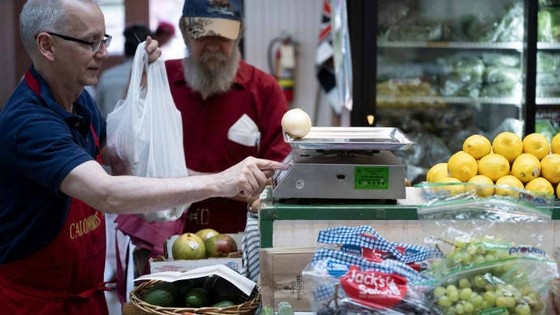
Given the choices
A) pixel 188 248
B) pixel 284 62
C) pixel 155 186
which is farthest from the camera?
pixel 284 62

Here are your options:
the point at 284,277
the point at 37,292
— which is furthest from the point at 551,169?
the point at 37,292

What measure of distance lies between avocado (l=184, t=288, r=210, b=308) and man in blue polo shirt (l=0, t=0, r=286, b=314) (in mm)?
254

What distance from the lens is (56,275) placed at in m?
2.58

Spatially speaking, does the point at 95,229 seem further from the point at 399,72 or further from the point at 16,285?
the point at 399,72

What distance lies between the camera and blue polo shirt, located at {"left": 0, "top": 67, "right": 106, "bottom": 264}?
7.61ft

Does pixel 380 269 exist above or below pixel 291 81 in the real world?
below

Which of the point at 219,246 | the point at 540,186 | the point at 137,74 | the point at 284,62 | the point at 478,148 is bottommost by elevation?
the point at 219,246

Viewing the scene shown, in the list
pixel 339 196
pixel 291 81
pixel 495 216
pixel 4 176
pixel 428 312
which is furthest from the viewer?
pixel 291 81

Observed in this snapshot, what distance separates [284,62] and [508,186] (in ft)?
12.5

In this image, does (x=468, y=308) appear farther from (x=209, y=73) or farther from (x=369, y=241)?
(x=209, y=73)

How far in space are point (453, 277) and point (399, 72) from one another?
146 inches

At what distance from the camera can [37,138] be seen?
2.33 meters

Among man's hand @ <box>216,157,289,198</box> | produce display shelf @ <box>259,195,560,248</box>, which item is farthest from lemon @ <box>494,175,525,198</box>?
man's hand @ <box>216,157,289,198</box>

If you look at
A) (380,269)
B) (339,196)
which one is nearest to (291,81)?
(339,196)
